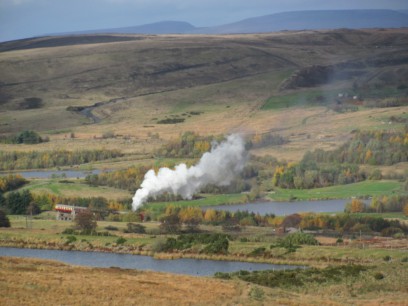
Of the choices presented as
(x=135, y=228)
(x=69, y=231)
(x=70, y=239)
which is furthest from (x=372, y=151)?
(x=70, y=239)

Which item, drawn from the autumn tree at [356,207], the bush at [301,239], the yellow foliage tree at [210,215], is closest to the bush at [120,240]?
the yellow foliage tree at [210,215]

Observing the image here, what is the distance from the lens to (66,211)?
77.2 meters

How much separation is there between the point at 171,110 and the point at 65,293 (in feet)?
345

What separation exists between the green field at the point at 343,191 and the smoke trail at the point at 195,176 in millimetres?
5548

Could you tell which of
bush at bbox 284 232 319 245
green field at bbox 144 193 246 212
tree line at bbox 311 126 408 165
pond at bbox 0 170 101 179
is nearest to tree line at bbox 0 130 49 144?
pond at bbox 0 170 101 179

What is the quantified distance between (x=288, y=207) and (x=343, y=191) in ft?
25.9

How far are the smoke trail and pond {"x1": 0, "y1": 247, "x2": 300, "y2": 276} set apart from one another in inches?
770

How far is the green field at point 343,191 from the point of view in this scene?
271ft

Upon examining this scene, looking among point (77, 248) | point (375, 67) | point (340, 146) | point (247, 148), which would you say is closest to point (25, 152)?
point (247, 148)

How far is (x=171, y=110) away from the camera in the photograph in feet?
467

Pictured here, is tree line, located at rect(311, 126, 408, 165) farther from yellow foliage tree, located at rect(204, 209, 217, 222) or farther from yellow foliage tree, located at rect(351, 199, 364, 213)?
yellow foliage tree, located at rect(204, 209, 217, 222)

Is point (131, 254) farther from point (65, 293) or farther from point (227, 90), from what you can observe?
point (227, 90)

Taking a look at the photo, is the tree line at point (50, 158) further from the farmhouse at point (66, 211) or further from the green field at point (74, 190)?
the farmhouse at point (66, 211)

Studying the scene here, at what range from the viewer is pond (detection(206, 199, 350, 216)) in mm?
76562
